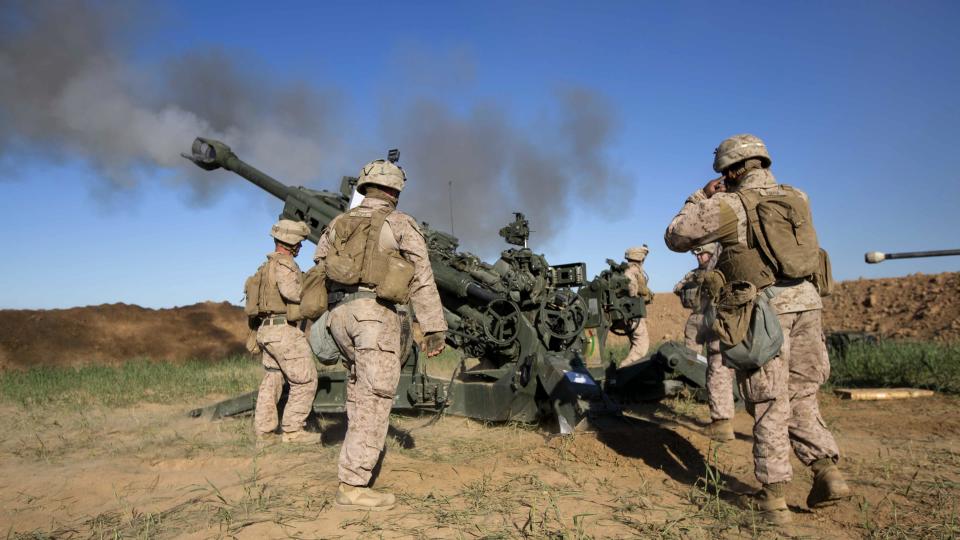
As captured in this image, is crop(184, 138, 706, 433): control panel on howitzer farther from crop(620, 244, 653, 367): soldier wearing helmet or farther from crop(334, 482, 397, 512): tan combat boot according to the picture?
crop(334, 482, 397, 512): tan combat boot

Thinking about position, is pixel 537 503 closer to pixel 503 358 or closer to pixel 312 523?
pixel 312 523

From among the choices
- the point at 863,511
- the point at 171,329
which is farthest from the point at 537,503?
the point at 171,329

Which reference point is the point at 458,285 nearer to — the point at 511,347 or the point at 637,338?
the point at 511,347

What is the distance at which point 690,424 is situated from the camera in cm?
664

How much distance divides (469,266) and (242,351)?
11.6m

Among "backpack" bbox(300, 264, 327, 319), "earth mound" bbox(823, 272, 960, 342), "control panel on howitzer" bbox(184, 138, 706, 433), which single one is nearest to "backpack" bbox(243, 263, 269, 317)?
"control panel on howitzer" bbox(184, 138, 706, 433)

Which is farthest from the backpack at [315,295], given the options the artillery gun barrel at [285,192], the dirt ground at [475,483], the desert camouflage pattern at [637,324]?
the desert camouflage pattern at [637,324]

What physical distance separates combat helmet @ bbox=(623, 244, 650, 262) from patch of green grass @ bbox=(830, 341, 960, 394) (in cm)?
290

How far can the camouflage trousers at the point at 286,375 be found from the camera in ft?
19.8

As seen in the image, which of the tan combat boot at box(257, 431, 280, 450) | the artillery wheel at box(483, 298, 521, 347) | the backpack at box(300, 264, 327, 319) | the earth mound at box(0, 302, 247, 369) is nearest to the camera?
the backpack at box(300, 264, 327, 319)

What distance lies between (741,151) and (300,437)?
4190mm

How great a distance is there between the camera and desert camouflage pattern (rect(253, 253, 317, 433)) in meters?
6.05

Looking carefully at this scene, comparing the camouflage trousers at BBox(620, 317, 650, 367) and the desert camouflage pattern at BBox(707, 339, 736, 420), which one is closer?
the desert camouflage pattern at BBox(707, 339, 736, 420)

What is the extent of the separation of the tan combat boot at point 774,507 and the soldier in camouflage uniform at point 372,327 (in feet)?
6.44
